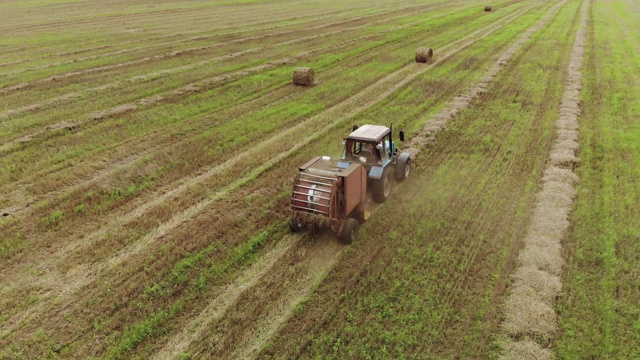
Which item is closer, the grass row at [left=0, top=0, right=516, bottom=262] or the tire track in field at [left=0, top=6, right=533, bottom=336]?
the tire track in field at [left=0, top=6, right=533, bottom=336]

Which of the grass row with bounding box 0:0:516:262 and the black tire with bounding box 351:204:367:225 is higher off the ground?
the grass row with bounding box 0:0:516:262

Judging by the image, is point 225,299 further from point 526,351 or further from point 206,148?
point 206,148

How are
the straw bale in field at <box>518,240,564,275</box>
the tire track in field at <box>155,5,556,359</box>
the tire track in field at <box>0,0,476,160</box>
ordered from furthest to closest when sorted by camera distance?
the tire track in field at <box>0,0,476,160</box> → the straw bale in field at <box>518,240,564,275</box> → the tire track in field at <box>155,5,556,359</box>

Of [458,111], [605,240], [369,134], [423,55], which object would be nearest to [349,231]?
[369,134]

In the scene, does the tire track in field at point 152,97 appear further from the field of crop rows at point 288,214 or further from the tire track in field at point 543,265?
the tire track in field at point 543,265

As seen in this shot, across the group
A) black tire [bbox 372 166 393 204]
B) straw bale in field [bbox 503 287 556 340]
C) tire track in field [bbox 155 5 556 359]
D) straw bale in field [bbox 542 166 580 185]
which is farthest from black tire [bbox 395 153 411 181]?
straw bale in field [bbox 503 287 556 340]

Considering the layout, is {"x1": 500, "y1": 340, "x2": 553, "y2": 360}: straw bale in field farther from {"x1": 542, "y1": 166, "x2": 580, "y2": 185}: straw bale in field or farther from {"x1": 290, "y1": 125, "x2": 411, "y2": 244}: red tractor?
{"x1": 542, "y1": 166, "x2": 580, "y2": 185}: straw bale in field

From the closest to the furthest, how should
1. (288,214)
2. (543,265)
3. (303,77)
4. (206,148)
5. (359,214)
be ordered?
(543,265)
(359,214)
(288,214)
(206,148)
(303,77)
